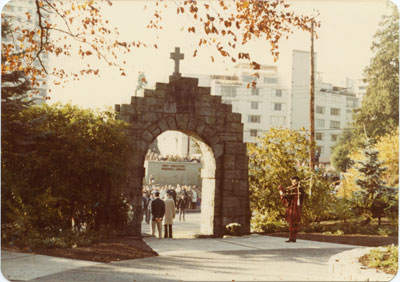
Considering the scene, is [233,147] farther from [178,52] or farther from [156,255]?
[156,255]

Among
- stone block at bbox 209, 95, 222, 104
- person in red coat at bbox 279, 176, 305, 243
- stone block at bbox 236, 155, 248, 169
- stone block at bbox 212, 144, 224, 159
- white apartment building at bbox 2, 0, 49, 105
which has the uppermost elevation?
white apartment building at bbox 2, 0, 49, 105

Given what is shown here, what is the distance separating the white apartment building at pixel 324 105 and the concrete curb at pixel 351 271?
13.4 ft

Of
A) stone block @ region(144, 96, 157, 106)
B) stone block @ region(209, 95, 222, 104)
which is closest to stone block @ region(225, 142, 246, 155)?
stone block @ region(209, 95, 222, 104)

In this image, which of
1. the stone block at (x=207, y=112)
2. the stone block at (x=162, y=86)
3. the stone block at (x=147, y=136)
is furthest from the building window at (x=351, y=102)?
the stone block at (x=147, y=136)

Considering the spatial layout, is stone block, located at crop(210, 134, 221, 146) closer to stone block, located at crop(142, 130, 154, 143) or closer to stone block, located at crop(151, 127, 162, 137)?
stone block, located at crop(151, 127, 162, 137)

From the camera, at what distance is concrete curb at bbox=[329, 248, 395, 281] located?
5.51 m

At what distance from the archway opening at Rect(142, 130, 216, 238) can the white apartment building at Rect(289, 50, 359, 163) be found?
263 centimetres

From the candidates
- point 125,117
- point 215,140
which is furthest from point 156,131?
point 215,140

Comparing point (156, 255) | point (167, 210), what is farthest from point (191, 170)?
point (156, 255)

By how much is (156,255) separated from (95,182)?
2.87m

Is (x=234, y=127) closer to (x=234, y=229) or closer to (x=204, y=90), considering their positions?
(x=204, y=90)

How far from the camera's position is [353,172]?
1198 centimetres

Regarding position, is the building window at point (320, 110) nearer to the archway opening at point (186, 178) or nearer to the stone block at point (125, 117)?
the archway opening at point (186, 178)

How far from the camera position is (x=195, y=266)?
24.1 feet
